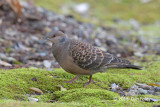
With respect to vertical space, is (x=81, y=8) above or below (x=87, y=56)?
above

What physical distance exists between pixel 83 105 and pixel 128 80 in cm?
281

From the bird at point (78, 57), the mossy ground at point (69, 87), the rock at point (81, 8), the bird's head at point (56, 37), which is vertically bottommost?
the mossy ground at point (69, 87)

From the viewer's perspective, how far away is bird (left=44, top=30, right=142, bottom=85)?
6809 mm

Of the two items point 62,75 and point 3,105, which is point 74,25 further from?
point 3,105

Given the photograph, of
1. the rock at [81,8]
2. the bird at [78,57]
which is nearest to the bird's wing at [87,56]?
the bird at [78,57]

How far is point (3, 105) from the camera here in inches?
176

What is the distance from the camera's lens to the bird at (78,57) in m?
6.81

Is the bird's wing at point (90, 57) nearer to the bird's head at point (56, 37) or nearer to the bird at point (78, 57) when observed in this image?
the bird at point (78, 57)

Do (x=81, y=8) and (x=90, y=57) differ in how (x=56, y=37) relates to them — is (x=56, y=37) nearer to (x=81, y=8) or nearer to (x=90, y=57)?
(x=90, y=57)

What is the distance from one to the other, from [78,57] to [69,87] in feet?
2.69

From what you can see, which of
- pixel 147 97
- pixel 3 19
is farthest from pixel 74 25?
pixel 147 97

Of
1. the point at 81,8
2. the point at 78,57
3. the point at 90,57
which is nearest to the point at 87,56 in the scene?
the point at 90,57

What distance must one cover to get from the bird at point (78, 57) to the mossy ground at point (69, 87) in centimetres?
32

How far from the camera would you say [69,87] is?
6.53 metres
